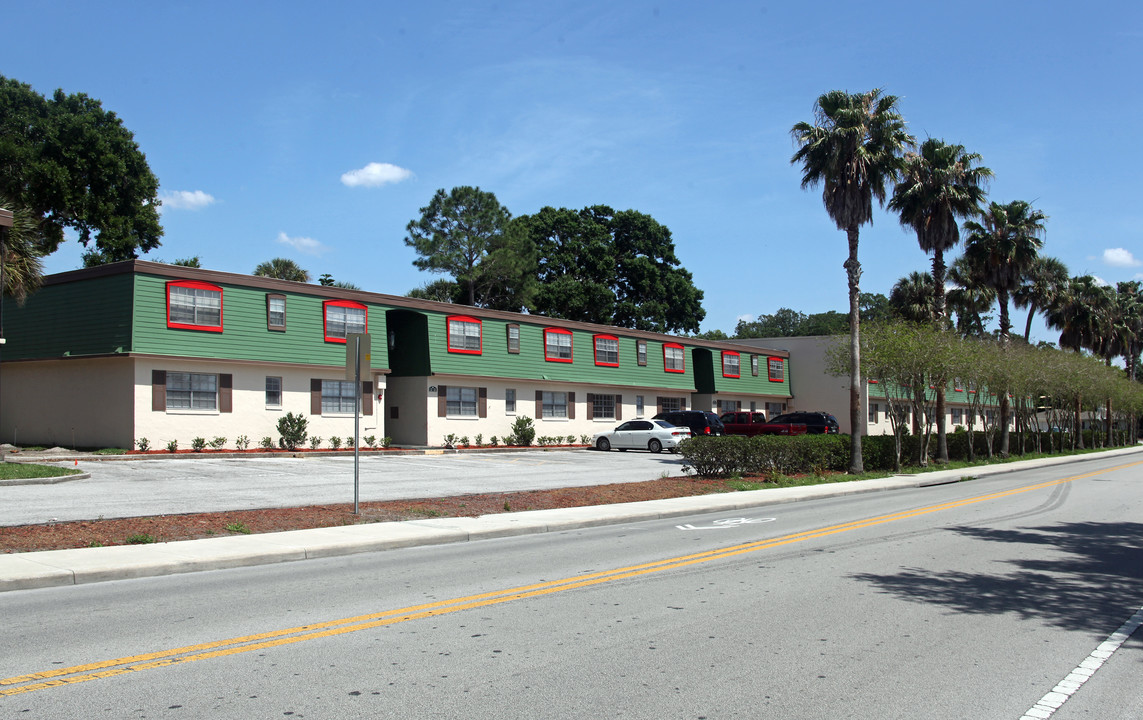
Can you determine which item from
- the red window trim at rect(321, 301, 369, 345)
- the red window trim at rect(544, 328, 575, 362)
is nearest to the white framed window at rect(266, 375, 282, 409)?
the red window trim at rect(321, 301, 369, 345)

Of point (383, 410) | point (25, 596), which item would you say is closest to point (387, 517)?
point (25, 596)

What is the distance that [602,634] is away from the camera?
7.21 meters

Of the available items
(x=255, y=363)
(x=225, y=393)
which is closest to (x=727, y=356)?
(x=255, y=363)

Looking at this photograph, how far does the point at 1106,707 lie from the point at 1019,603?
10.5 feet

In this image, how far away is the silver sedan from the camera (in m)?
36.8

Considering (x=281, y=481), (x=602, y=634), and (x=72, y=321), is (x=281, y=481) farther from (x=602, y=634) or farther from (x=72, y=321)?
(x=602, y=634)

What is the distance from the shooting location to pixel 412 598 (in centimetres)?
871

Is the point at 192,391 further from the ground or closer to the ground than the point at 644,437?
further from the ground

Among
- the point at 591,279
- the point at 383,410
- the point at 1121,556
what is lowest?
the point at 1121,556

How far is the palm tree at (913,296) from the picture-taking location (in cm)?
4949

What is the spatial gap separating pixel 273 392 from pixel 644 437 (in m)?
15.4

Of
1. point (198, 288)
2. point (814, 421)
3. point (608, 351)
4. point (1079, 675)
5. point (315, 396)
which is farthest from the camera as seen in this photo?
point (814, 421)

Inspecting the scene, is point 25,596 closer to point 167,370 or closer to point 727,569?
point 727,569

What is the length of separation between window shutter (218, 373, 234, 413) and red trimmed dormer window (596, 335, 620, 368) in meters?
18.7
